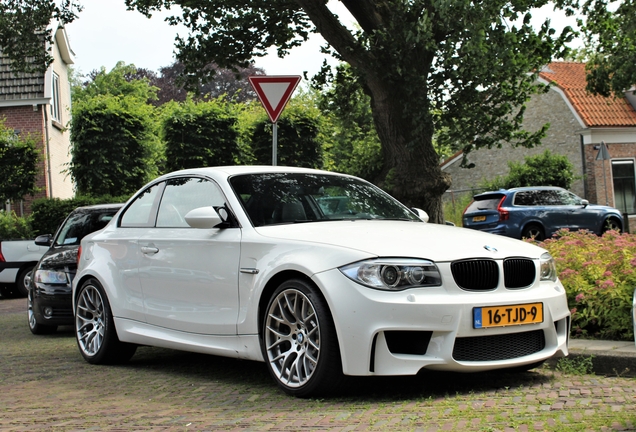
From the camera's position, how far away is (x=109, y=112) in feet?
84.3

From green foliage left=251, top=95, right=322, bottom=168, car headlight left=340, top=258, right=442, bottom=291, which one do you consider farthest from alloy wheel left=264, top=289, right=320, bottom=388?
green foliage left=251, top=95, right=322, bottom=168

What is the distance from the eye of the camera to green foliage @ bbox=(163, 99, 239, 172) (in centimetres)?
2603

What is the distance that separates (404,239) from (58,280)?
20.1 feet

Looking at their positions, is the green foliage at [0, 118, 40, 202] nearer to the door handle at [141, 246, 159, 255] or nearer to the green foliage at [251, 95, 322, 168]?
the green foliage at [251, 95, 322, 168]

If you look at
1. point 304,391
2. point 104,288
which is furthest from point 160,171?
point 304,391

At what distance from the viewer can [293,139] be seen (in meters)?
27.2

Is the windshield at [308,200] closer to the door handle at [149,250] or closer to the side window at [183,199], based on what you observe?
the side window at [183,199]

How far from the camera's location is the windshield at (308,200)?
6.36 meters

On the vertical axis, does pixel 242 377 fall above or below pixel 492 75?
below

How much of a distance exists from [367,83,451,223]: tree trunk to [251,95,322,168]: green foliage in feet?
43.4

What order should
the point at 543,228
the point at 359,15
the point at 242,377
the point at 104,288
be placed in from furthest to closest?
1. the point at 543,228
2. the point at 359,15
3. the point at 104,288
4. the point at 242,377

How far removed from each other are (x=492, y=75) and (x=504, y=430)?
9.41 meters

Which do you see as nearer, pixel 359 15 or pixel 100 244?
pixel 100 244

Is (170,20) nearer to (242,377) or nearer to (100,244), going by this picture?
(100,244)
